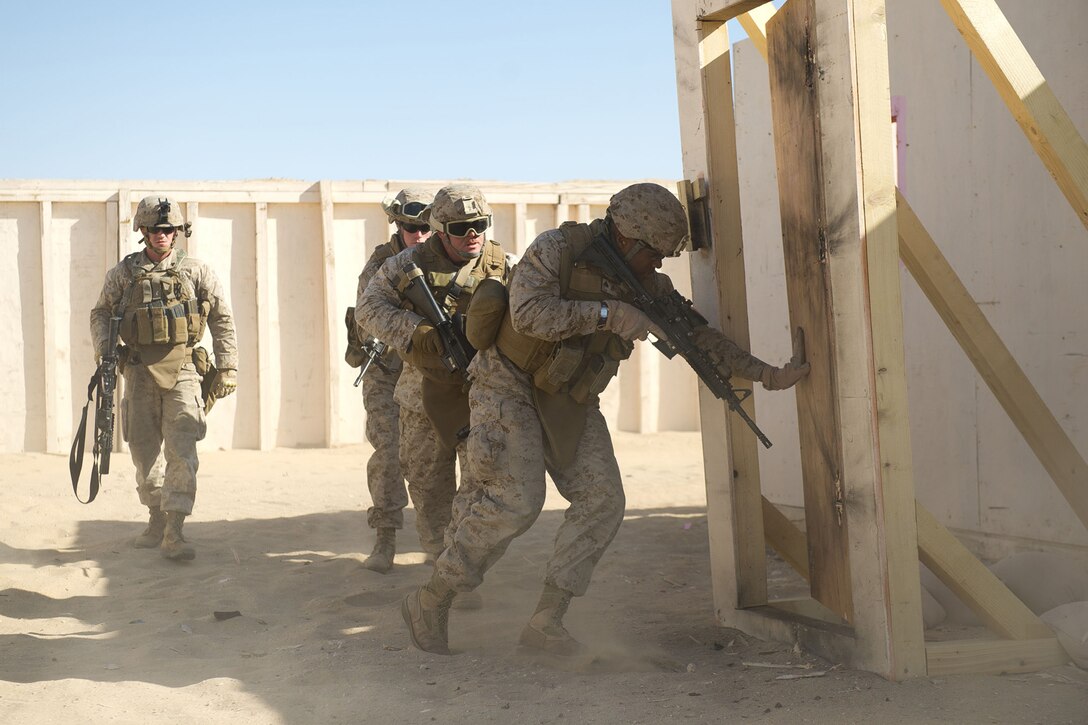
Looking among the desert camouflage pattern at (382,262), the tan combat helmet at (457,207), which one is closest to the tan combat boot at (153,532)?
the desert camouflage pattern at (382,262)

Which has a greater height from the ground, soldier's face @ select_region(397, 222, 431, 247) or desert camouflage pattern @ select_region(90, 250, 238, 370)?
soldier's face @ select_region(397, 222, 431, 247)

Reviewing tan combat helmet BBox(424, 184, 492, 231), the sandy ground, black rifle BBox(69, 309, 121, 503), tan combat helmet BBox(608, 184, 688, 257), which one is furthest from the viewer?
black rifle BBox(69, 309, 121, 503)

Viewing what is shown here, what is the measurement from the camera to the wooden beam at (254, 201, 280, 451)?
32.0 ft

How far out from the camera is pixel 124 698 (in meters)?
3.63

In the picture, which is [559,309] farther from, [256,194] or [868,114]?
[256,194]

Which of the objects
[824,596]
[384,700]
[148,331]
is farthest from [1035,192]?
[148,331]

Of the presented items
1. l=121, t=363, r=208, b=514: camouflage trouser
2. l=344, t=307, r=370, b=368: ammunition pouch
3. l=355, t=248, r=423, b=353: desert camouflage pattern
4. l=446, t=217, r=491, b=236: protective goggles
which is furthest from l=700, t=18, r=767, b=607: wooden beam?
l=121, t=363, r=208, b=514: camouflage trouser

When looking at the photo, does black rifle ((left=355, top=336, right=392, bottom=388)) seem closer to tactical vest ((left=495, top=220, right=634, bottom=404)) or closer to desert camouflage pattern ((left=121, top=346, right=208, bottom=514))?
desert camouflage pattern ((left=121, top=346, right=208, bottom=514))

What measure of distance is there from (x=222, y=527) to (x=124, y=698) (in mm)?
3430

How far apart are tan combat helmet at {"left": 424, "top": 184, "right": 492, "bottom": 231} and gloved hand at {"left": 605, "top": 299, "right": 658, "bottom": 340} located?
1056 millimetres

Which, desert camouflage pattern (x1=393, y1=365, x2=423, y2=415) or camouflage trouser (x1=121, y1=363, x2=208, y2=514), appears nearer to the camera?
desert camouflage pattern (x1=393, y1=365, x2=423, y2=415)

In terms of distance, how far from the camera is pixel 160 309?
6.18 metres

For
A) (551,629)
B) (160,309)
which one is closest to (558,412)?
(551,629)

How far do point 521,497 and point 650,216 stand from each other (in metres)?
1.12
